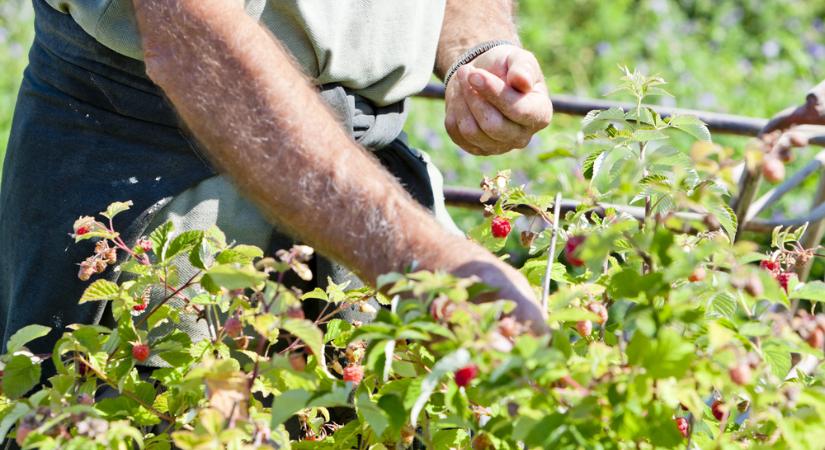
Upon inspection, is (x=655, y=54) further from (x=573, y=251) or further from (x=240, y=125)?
(x=573, y=251)

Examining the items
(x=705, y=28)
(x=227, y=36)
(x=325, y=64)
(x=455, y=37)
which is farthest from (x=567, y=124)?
(x=227, y=36)

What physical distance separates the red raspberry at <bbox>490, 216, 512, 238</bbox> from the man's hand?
0.21m

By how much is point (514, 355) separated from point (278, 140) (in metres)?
0.41

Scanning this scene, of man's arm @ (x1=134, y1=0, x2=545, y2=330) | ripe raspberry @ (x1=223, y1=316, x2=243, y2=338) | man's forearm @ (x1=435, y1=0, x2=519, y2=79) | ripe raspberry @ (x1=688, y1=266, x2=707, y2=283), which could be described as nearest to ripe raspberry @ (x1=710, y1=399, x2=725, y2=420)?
ripe raspberry @ (x1=688, y1=266, x2=707, y2=283)

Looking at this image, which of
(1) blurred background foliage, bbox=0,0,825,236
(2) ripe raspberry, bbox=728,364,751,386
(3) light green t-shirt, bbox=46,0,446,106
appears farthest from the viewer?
(1) blurred background foliage, bbox=0,0,825,236

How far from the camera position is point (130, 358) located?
4.02 ft

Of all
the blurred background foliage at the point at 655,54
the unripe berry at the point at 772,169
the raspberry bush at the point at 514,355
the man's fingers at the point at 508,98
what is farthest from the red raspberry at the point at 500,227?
the blurred background foliage at the point at 655,54

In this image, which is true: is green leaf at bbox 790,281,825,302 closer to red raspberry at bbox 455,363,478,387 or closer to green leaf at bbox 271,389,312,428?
red raspberry at bbox 455,363,478,387

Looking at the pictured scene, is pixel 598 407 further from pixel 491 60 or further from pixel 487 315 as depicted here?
pixel 491 60

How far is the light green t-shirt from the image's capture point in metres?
1.48

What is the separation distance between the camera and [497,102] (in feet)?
5.42

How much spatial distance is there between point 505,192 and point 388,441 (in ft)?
1.14

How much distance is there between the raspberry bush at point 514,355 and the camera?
0.96 meters

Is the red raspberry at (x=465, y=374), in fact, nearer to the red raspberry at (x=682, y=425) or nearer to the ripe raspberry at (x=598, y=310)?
the ripe raspberry at (x=598, y=310)
